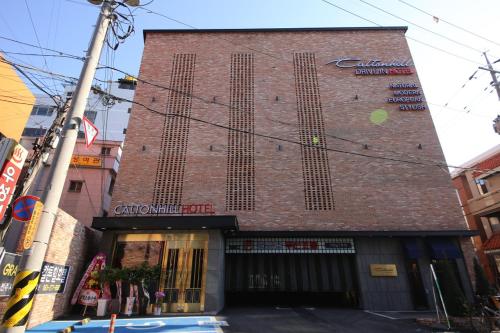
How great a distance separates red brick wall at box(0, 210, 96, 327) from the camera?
421 inches

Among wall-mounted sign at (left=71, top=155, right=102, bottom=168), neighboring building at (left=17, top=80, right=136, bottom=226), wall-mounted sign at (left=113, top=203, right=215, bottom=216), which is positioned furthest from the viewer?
wall-mounted sign at (left=71, top=155, right=102, bottom=168)

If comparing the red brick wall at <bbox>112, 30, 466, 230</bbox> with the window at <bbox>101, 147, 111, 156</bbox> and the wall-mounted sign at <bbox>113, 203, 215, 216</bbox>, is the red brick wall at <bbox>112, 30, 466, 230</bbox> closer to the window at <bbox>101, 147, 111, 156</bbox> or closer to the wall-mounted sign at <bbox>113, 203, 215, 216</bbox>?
the wall-mounted sign at <bbox>113, 203, 215, 216</bbox>

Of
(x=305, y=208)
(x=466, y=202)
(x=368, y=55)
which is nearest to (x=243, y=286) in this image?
(x=305, y=208)

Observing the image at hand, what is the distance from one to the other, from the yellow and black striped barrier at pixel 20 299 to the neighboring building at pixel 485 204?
28036mm

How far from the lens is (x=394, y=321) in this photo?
40.7 feet

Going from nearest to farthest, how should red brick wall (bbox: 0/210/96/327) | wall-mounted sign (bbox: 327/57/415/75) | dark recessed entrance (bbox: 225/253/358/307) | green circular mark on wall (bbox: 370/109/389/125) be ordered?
red brick wall (bbox: 0/210/96/327) → dark recessed entrance (bbox: 225/253/358/307) → green circular mark on wall (bbox: 370/109/389/125) → wall-mounted sign (bbox: 327/57/415/75)

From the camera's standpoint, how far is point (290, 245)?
1738cm

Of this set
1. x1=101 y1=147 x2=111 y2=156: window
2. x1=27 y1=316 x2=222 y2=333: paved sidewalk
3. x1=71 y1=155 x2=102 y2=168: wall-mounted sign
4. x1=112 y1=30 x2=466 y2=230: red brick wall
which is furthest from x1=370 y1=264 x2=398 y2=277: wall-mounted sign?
x1=101 y1=147 x2=111 y2=156: window

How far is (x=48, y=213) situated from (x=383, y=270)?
55.4ft

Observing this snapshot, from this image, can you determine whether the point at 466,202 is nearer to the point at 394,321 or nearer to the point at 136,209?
the point at 394,321

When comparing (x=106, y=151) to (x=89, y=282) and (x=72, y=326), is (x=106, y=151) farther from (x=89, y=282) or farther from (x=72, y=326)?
(x=72, y=326)

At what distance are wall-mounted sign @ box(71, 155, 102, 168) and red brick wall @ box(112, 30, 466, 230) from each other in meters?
9.58

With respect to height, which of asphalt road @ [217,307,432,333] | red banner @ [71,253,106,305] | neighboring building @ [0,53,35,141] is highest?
neighboring building @ [0,53,35,141]

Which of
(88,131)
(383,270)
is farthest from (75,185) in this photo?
(383,270)
